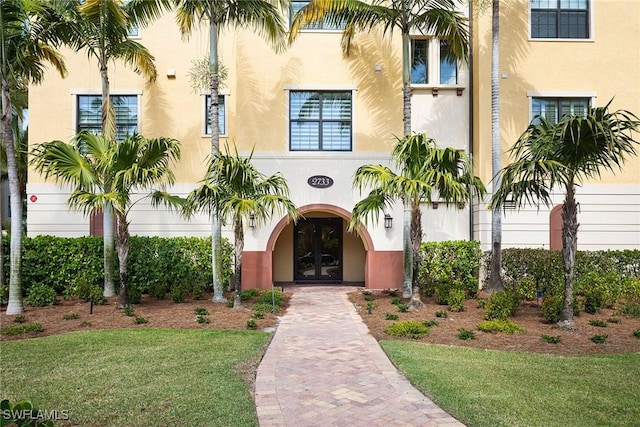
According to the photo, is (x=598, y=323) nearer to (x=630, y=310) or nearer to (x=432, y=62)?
(x=630, y=310)

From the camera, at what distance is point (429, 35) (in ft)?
47.2

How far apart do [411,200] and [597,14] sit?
32.2 ft

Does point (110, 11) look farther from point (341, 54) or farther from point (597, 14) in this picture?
point (597, 14)

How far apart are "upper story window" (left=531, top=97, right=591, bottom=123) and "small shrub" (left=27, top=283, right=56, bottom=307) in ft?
48.7

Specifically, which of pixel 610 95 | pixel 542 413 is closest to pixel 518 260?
pixel 610 95

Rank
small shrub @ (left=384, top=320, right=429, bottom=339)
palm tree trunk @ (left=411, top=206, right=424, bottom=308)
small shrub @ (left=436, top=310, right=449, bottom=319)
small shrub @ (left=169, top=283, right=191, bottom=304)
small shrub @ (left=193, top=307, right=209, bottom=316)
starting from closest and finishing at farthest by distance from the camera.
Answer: small shrub @ (left=384, top=320, right=429, bottom=339) → small shrub @ (left=436, top=310, right=449, bottom=319) → small shrub @ (left=193, top=307, right=209, bottom=316) → palm tree trunk @ (left=411, top=206, right=424, bottom=308) → small shrub @ (left=169, top=283, right=191, bottom=304)

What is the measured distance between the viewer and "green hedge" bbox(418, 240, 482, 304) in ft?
42.7

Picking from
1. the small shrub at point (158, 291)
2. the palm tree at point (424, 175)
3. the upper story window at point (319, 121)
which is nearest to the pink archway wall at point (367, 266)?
the upper story window at point (319, 121)

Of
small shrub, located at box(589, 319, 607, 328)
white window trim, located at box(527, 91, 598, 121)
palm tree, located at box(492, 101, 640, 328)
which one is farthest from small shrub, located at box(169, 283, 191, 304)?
white window trim, located at box(527, 91, 598, 121)

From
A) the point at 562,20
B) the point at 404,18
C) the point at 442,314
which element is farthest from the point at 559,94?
the point at 442,314

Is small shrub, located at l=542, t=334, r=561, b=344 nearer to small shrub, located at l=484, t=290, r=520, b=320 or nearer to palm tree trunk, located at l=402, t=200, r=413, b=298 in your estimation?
small shrub, located at l=484, t=290, r=520, b=320

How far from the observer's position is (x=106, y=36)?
11336mm

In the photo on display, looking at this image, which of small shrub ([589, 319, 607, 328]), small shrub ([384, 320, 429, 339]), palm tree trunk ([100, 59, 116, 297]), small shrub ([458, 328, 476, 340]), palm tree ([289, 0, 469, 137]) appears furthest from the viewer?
palm tree trunk ([100, 59, 116, 297])

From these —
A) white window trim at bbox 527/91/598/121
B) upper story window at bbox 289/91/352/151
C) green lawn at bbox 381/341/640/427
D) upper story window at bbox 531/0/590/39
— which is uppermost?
upper story window at bbox 531/0/590/39
